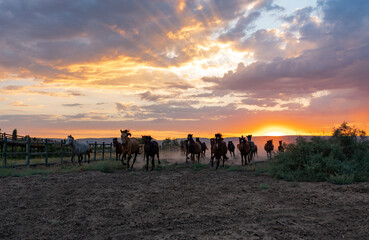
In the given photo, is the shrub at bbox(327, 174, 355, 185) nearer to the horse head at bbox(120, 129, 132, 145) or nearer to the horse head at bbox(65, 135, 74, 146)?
the horse head at bbox(120, 129, 132, 145)

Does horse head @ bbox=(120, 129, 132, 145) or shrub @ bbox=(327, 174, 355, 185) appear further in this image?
horse head @ bbox=(120, 129, 132, 145)

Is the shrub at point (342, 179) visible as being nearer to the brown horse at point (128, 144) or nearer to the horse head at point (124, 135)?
the brown horse at point (128, 144)

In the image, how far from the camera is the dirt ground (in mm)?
6133

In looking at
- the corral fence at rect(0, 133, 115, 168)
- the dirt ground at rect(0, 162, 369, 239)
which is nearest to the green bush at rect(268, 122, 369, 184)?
the dirt ground at rect(0, 162, 369, 239)

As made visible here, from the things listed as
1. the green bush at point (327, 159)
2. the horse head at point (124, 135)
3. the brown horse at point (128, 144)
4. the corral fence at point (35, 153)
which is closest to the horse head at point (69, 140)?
the corral fence at point (35, 153)

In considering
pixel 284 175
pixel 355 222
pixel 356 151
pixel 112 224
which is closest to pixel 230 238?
pixel 112 224

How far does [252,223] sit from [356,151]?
10940 millimetres

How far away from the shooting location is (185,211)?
25.6 ft

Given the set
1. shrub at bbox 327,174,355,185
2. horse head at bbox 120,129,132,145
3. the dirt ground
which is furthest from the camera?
horse head at bbox 120,129,132,145

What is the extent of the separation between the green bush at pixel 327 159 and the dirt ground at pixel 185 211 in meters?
1.47

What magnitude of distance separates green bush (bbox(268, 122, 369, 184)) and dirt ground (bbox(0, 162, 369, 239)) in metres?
1.47

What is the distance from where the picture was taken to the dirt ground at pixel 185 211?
6133 millimetres

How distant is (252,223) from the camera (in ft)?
21.8

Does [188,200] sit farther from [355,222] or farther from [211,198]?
[355,222]
